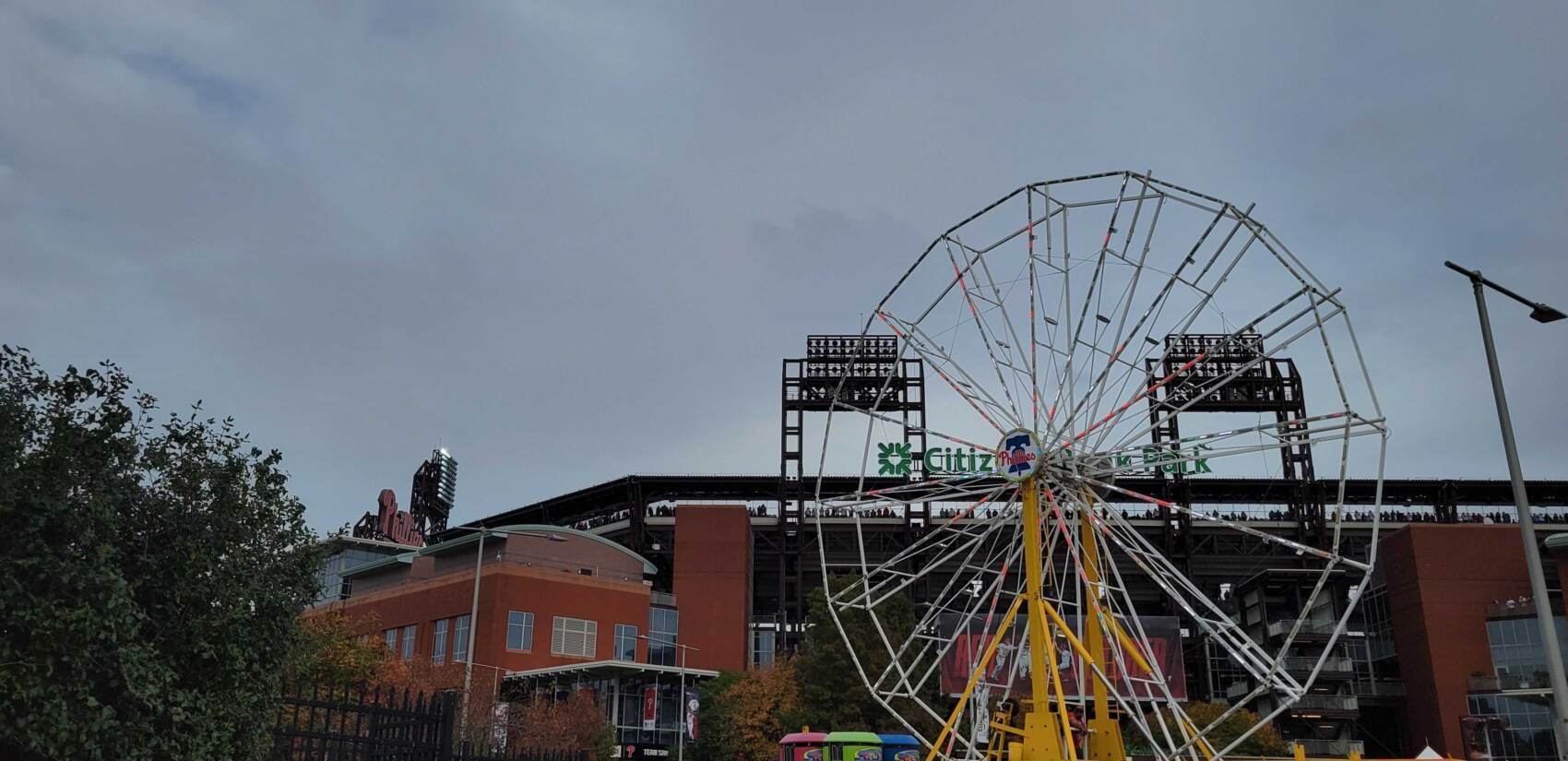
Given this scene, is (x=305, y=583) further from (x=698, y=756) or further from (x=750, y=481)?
(x=750, y=481)

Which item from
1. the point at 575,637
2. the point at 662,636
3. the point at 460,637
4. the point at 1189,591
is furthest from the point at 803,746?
the point at 662,636

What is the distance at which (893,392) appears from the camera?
89.3 meters

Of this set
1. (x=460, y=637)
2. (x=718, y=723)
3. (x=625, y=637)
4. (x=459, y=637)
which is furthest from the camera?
(x=625, y=637)

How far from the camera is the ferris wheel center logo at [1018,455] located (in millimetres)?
19234

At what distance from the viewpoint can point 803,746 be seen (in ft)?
142

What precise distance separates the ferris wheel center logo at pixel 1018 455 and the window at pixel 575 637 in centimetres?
6320

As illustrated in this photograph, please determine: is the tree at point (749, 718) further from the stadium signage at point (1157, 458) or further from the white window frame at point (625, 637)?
the stadium signage at point (1157, 458)

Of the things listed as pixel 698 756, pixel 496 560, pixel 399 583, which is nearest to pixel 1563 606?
pixel 698 756

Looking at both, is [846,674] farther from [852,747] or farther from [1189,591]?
[1189,591]

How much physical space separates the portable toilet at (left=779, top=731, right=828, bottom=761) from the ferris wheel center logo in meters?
25.1

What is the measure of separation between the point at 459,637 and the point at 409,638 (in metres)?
7.23

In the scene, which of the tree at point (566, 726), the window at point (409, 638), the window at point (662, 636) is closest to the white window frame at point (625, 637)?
the window at point (662, 636)

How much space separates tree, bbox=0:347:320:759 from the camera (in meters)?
8.38

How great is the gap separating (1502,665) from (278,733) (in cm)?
8633
